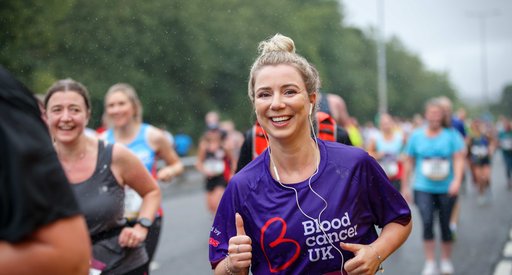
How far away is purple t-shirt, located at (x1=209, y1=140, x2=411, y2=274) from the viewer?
8.91 feet

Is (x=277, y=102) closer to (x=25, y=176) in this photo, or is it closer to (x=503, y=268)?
(x=25, y=176)

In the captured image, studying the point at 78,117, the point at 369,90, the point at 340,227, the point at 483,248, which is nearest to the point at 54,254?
the point at 340,227

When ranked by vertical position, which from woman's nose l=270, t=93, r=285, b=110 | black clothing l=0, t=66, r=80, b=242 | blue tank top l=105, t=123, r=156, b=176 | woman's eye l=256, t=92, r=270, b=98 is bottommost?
blue tank top l=105, t=123, r=156, b=176

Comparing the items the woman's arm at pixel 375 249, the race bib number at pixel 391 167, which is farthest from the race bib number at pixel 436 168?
the woman's arm at pixel 375 249

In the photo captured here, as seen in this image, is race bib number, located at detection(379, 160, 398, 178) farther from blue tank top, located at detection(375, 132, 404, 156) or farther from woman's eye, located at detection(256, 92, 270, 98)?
woman's eye, located at detection(256, 92, 270, 98)

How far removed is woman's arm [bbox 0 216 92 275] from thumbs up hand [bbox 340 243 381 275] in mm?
1268

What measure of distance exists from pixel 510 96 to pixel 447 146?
107233 mm

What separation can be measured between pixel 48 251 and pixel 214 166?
939 cm

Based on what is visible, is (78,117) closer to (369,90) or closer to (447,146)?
(447,146)

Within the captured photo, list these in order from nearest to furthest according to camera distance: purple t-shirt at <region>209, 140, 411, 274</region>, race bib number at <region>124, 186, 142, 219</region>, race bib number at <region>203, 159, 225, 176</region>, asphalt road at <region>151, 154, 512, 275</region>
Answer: purple t-shirt at <region>209, 140, 411, 274</region> → race bib number at <region>124, 186, 142, 219</region> → asphalt road at <region>151, 154, 512, 275</region> → race bib number at <region>203, 159, 225, 176</region>

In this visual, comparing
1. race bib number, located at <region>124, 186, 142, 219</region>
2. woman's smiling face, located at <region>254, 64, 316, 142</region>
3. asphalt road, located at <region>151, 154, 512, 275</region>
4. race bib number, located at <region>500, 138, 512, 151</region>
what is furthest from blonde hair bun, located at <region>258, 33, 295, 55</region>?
race bib number, located at <region>500, 138, 512, 151</region>

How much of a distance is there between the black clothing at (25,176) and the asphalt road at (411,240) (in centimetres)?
626

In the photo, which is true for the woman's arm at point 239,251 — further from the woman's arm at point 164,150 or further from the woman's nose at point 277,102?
the woman's arm at point 164,150

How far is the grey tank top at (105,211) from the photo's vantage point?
3680 millimetres
